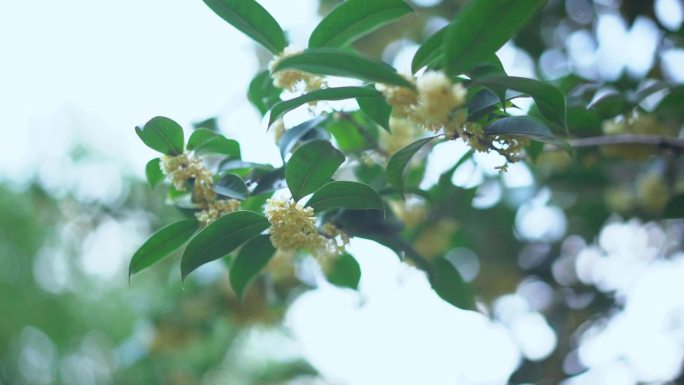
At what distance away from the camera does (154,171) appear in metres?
1.14

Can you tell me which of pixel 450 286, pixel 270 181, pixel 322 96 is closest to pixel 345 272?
pixel 450 286

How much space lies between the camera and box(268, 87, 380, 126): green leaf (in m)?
0.88

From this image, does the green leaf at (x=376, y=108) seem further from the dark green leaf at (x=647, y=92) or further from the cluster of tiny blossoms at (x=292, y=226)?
the dark green leaf at (x=647, y=92)

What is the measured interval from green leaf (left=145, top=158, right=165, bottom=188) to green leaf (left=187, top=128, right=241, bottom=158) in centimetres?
8

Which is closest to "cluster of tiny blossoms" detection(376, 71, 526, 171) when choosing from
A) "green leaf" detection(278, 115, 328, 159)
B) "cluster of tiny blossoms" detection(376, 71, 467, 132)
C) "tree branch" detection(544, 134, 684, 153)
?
"cluster of tiny blossoms" detection(376, 71, 467, 132)

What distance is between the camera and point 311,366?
122 inches

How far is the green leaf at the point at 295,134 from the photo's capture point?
1.07 m

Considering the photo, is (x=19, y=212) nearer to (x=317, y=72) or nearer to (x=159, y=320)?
(x=159, y=320)

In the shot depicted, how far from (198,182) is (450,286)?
51 cm

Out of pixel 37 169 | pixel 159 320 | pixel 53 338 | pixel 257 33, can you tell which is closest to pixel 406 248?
pixel 257 33

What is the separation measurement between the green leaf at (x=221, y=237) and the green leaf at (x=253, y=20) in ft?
0.88

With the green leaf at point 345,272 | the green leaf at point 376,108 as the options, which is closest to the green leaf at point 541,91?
the green leaf at point 376,108

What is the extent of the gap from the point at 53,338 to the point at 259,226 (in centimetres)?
269

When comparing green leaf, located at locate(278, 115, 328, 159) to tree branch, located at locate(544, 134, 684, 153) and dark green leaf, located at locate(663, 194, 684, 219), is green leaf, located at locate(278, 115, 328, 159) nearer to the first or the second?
tree branch, located at locate(544, 134, 684, 153)
